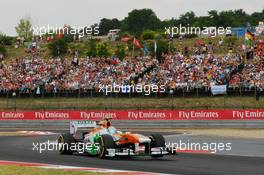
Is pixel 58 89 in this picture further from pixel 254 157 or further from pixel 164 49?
pixel 254 157

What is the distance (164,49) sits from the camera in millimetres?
52156

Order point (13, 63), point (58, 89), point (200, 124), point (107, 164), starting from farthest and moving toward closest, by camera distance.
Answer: point (13, 63) → point (58, 89) → point (200, 124) → point (107, 164)

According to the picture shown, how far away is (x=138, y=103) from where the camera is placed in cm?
3900

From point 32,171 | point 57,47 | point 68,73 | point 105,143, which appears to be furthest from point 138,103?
point 32,171

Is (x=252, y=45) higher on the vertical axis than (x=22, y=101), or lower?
higher

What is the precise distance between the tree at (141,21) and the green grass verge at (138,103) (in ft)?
225

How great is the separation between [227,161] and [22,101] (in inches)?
1171

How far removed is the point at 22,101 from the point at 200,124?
15781mm

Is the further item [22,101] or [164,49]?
[164,49]

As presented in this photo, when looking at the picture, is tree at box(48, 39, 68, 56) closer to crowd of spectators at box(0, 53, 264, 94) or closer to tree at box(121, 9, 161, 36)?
crowd of spectators at box(0, 53, 264, 94)

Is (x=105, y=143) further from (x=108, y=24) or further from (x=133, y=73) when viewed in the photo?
(x=108, y=24)

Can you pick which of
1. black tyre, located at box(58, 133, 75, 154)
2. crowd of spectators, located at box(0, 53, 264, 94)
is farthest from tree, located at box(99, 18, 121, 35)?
black tyre, located at box(58, 133, 75, 154)

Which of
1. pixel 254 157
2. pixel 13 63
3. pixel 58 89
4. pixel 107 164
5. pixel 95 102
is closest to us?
pixel 107 164

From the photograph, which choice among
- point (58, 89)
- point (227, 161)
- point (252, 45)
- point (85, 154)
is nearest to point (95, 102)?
point (58, 89)
